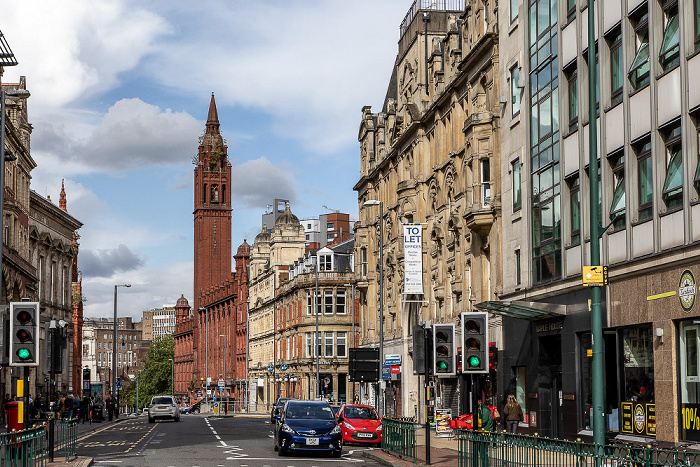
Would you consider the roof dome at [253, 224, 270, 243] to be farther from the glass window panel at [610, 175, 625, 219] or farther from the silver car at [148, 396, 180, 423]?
the glass window panel at [610, 175, 625, 219]

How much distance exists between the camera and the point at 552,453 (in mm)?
14945

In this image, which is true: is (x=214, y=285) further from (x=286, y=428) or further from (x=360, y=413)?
(x=286, y=428)

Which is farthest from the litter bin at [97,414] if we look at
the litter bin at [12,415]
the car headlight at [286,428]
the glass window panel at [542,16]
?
the litter bin at [12,415]

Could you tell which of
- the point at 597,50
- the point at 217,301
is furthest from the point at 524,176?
the point at 217,301

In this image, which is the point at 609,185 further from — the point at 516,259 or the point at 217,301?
the point at 217,301

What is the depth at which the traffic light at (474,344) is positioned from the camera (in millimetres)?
20703

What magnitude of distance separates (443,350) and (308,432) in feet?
20.9

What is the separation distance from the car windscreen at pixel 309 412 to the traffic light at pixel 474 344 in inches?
349

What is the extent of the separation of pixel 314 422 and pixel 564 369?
7.84 m

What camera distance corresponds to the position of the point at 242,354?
12275 centimetres

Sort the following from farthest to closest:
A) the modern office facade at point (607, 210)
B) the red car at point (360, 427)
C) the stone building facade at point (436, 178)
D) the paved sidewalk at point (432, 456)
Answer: the stone building facade at point (436, 178) < the red car at point (360, 427) < the paved sidewalk at point (432, 456) < the modern office facade at point (607, 210)

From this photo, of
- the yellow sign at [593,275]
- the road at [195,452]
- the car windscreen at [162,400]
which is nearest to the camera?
the yellow sign at [593,275]

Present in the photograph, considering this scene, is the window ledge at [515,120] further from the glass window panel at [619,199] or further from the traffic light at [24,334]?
the traffic light at [24,334]

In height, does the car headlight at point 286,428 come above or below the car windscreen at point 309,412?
below
